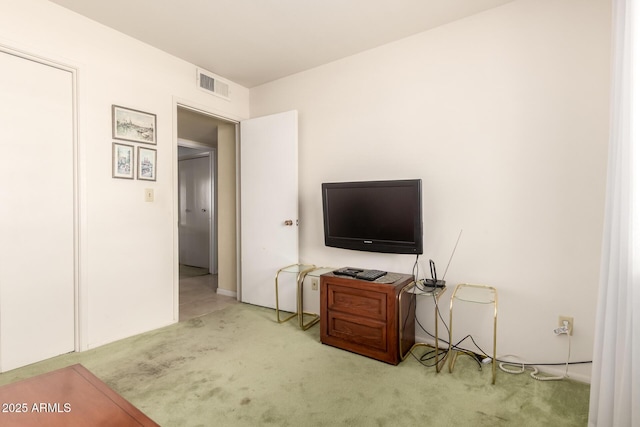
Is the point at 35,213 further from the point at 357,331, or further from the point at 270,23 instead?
the point at 357,331

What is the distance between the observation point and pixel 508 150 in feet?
7.25

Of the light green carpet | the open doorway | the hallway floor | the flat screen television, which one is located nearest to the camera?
the light green carpet

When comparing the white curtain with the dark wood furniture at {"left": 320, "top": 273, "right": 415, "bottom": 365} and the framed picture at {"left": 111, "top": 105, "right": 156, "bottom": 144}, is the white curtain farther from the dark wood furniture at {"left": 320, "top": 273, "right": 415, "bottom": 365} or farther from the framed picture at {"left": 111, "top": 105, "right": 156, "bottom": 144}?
the framed picture at {"left": 111, "top": 105, "right": 156, "bottom": 144}

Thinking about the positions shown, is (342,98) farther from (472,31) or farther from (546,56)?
(546,56)

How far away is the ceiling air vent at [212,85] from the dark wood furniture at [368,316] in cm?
229

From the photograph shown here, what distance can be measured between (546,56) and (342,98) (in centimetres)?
158

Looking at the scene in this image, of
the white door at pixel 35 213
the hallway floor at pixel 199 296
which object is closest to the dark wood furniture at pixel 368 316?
the hallway floor at pixel 199 296

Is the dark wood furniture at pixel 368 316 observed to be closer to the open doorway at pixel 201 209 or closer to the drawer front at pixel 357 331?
the drawer front at pixel 357 331

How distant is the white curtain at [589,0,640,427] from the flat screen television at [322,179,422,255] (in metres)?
1.06

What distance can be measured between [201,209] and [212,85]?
2.95m

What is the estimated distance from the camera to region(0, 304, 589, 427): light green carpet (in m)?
1.64

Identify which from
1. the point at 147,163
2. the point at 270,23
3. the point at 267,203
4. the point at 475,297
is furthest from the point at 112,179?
the point at 475,297

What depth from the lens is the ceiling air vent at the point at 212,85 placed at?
3224 mm

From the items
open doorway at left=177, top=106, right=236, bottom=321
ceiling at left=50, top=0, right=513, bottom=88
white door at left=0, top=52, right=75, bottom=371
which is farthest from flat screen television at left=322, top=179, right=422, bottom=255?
white door at left=0, top=52, right=75, bottom=371
